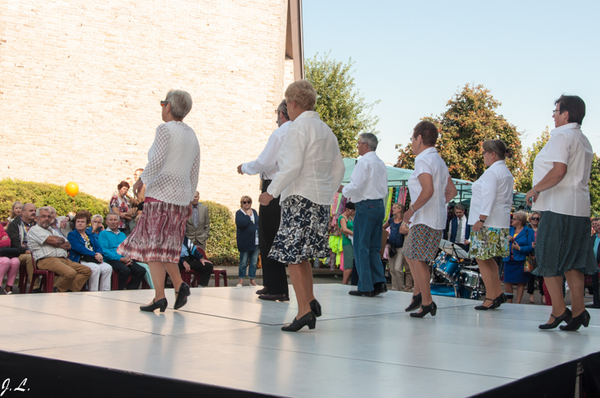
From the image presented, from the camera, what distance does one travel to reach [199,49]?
53.5ft

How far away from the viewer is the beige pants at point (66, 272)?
721 centimetres

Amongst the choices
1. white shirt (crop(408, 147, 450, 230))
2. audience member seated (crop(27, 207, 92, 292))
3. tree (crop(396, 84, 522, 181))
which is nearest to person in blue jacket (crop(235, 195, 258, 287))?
audience member seated (crop(27, 207, 92, 292))

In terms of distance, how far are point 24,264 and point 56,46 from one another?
8.77 m

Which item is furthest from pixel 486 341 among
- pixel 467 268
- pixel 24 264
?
pixel 24 264

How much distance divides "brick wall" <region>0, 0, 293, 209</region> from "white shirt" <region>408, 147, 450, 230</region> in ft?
38.3

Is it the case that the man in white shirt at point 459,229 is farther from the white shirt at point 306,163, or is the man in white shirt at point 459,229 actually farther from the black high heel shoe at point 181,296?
the white shirt at point 306,163

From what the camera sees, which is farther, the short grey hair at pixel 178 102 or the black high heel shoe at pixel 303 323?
the short grey hair at pixel 178 102

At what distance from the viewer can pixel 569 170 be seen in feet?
Answer: 13.7

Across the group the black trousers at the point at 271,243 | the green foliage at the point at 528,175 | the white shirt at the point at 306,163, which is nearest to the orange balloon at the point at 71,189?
the black trousers at the point at 271,243

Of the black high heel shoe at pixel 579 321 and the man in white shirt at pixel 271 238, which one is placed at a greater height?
the man in white shirt at pixel 271 238

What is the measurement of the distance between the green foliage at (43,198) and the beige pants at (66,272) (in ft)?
18.2

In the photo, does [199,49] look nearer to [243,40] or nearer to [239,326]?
[243,40]

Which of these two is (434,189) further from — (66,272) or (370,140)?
(66,272)

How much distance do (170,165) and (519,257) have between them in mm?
7423
